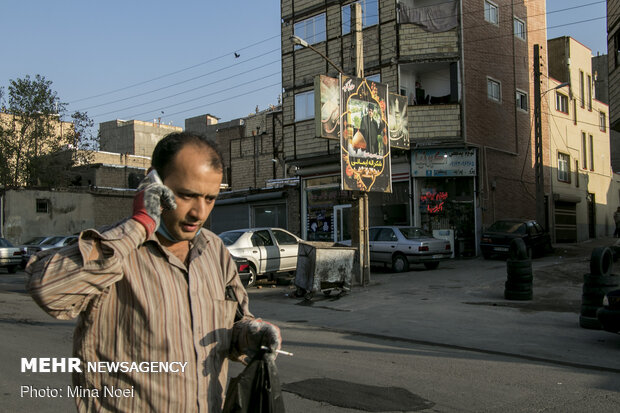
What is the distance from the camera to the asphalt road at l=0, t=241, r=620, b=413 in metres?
5.06

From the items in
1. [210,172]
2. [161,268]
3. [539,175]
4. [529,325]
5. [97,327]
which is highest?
[539,175]

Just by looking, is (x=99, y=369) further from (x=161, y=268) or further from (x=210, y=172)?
(x=210, y=172)

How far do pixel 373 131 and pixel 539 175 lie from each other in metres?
9.67

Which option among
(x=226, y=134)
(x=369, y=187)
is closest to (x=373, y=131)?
(x=369, y=187)

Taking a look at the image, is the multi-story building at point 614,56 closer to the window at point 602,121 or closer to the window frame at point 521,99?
the window frame at point 521,99

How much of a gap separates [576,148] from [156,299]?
34639mm

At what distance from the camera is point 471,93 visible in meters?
22.9

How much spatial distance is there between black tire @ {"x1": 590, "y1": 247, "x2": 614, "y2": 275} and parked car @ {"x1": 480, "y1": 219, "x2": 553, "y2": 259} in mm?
11040

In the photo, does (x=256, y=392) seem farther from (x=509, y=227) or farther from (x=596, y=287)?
(x=509, y=227)

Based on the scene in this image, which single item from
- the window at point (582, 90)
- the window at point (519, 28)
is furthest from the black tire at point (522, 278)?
the window at point (582, 90)

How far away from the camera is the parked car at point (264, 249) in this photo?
620 inches

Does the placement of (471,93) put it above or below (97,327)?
above

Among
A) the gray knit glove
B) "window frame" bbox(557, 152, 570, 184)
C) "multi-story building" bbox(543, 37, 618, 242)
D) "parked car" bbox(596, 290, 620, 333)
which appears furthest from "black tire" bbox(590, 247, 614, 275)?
"window frame" bbox(557, 152, 570, 184)

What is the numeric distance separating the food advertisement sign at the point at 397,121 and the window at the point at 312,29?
10067 millimetres
